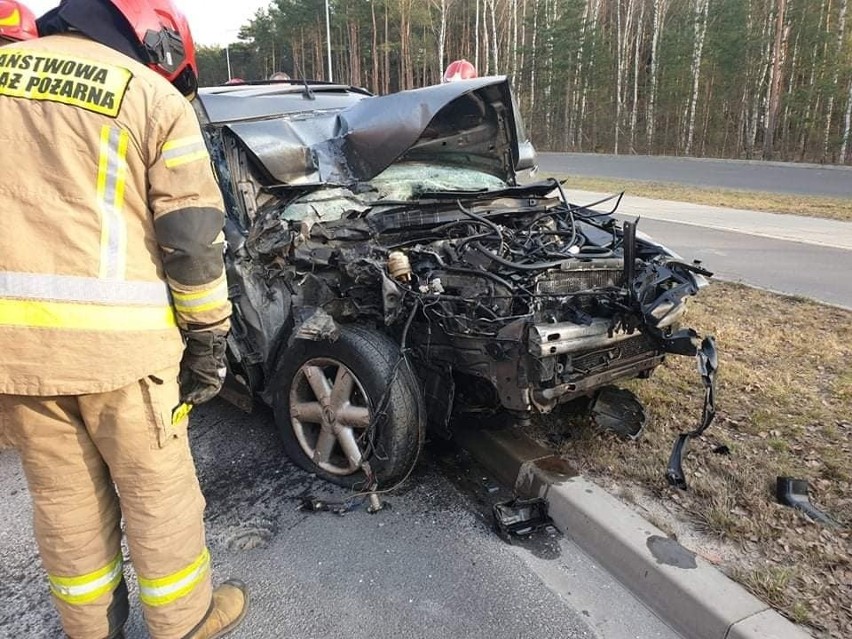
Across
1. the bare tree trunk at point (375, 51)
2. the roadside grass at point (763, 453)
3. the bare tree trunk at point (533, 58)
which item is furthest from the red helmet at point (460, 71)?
the bare tree trunk at point (375, 51)

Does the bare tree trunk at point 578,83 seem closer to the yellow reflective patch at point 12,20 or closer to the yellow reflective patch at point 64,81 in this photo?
the yellow reflective patch at point 12,20

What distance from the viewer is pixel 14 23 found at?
2.97 m

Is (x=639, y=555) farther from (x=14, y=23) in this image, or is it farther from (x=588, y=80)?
(x=588, y=80)

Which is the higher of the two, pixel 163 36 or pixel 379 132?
pixel 163 36

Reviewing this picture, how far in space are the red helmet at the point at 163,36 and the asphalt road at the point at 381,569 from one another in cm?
186

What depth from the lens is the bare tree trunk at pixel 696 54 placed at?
29.0 m

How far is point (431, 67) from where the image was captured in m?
39.7

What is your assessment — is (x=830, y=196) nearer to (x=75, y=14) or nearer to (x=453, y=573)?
(x=453, y=573)

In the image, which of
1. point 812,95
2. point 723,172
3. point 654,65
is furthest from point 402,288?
point 654,65

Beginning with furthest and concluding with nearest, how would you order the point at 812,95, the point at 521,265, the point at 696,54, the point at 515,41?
1. the point at 515,41
2. the point at 696,54
3. the point at 812,95
4. the point at 521,265

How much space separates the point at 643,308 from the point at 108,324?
2.06 meters

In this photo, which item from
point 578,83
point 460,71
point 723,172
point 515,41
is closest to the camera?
point 460,71

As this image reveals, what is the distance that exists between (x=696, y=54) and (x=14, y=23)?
→ 1247 inches

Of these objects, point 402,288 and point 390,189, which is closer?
point 402,288
